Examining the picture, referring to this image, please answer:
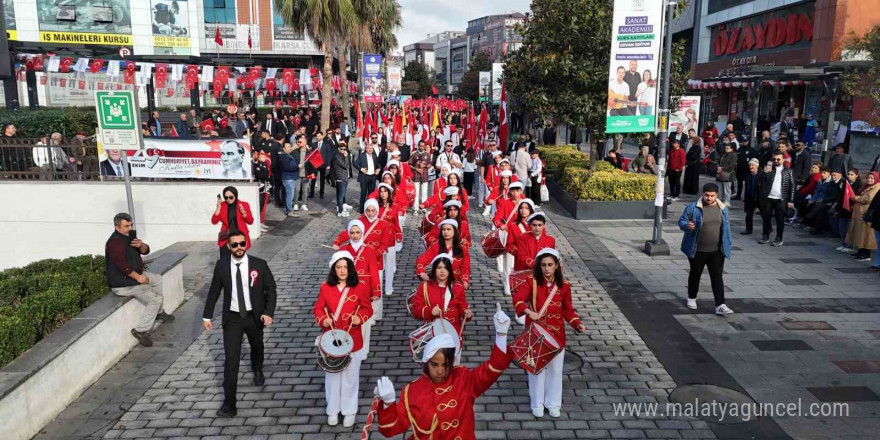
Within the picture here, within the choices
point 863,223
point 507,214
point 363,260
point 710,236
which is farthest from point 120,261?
point 863,223

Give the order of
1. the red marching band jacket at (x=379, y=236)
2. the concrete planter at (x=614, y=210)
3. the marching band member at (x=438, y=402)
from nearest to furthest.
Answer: the marching band member at (x=438, y=402) < the red marching band jacket at (x=379, y=236) < the concrete planter at (x=614, y=210)

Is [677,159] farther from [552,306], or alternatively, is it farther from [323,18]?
[323,18]

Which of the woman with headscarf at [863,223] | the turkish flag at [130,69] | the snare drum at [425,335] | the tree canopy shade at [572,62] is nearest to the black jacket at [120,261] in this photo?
the snare drum at [425,335]

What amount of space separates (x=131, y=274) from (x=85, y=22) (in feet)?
139

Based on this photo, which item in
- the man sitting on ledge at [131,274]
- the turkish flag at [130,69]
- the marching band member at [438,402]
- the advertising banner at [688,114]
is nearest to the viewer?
the marching band member at [438,402]

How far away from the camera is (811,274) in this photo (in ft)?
35.8

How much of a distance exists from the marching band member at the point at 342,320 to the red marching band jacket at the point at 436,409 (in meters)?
1.97

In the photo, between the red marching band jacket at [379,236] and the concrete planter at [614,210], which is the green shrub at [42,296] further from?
the concrete planter at [614,210]

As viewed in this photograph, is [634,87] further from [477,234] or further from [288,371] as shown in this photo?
[288,371]

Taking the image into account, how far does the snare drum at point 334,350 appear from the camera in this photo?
562 centimetres

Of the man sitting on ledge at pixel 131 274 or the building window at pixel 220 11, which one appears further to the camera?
the building window at pixel 220 11

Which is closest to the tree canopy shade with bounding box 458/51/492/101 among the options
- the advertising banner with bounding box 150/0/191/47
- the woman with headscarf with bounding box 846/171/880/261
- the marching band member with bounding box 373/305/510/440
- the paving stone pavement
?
the advertising banner with bounding box 150/0/191/47

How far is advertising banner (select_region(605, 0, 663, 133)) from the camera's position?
1222 cm

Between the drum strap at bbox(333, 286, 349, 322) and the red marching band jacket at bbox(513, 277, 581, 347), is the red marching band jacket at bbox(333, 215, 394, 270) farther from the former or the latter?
the red marching band jacket at bbox(513, 277, 581, 347)
